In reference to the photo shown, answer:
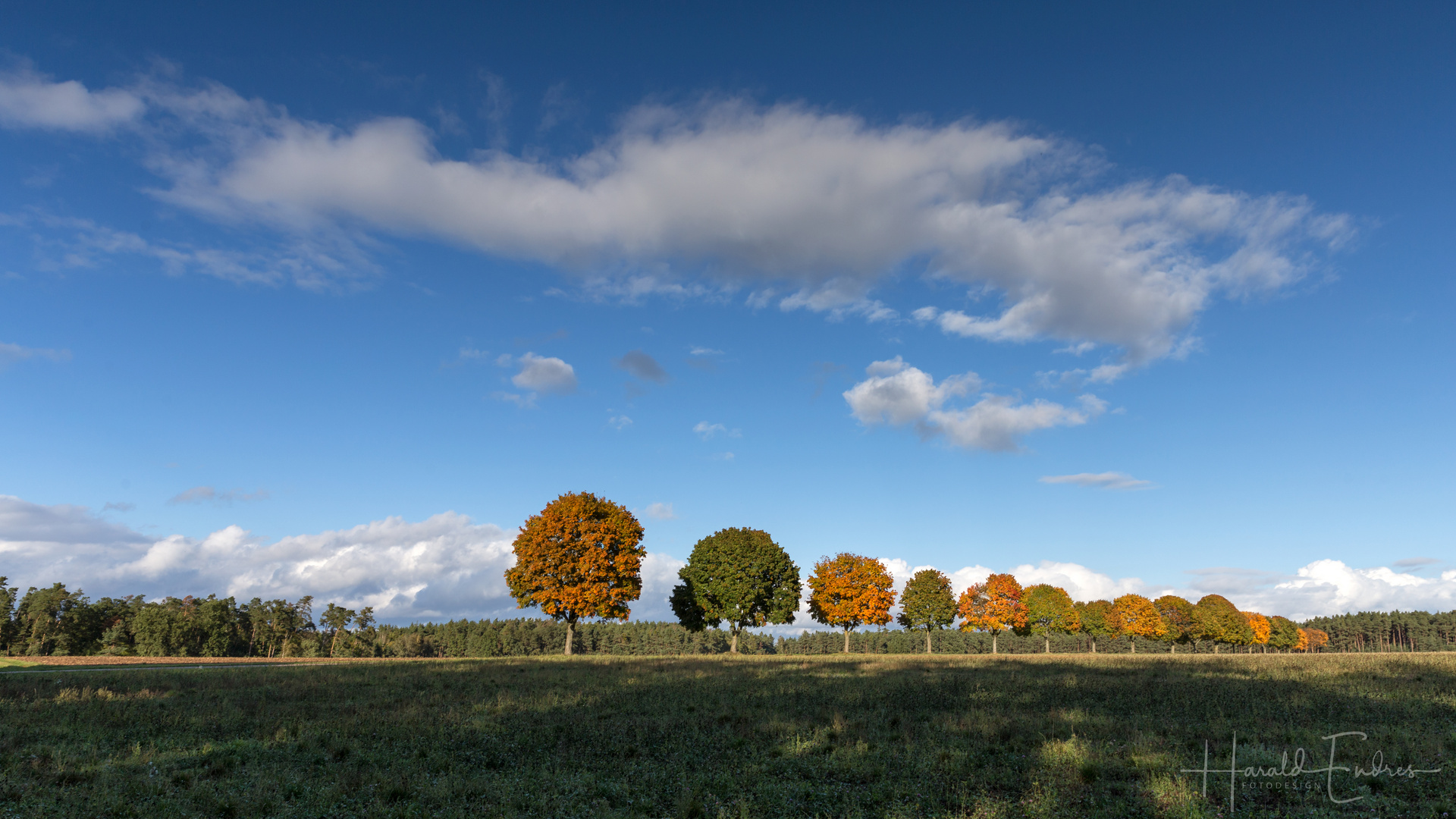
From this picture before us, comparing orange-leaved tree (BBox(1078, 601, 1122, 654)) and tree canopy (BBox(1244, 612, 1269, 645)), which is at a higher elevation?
orange-leaved tree (BBox(1078, 601, 1122, 654))

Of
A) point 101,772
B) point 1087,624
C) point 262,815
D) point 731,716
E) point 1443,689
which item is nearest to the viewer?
point 262,815

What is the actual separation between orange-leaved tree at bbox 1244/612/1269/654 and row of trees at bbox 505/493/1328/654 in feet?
198

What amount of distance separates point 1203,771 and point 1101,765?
5.93ft

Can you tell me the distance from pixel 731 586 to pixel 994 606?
49.4 meters

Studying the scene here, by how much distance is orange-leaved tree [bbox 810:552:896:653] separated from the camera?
269ft

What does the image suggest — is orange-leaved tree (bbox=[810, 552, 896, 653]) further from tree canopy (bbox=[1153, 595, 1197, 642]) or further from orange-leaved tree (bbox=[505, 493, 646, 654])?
tree canopy (bbox=[1153, 595, 1197, 642])

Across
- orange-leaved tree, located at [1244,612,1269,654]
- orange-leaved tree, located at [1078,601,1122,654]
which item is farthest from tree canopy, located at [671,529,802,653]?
orange-leaved tree, located at [1244,612,1269,654]

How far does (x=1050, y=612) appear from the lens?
120 m

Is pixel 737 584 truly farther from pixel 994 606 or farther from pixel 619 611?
pixel 994 606

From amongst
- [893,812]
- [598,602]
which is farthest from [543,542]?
[893,812]

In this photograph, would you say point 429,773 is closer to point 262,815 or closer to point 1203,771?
point 262,815

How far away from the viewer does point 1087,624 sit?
420 ft

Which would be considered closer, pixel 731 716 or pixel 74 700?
pixel 731 716

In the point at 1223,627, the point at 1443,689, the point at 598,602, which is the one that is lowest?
the point at 1223,627
